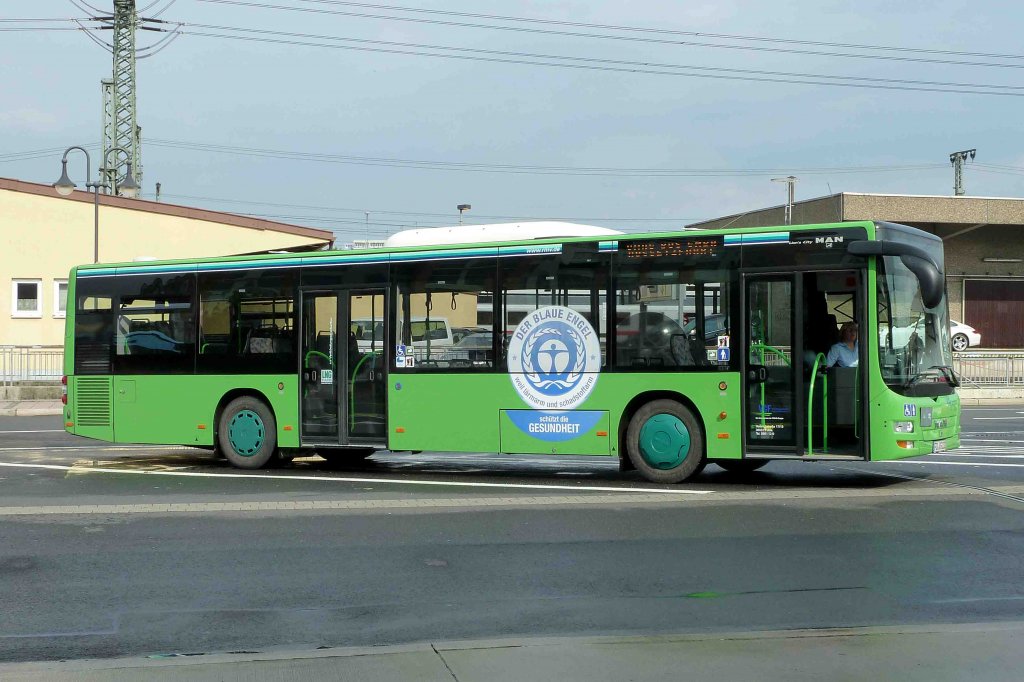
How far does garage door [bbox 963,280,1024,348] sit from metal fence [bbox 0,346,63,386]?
102 feet

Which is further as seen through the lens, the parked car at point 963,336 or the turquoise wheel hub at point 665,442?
the parked car at point 963,336

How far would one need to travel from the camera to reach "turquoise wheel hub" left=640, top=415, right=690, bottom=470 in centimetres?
1321

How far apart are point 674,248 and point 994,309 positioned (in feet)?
110

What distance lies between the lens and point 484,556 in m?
9.03

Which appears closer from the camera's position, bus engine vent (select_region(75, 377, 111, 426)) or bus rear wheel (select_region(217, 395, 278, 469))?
bus rear wheel (select_region(217, 395, 278, 469))

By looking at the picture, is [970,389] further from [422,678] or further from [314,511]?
[422,678]

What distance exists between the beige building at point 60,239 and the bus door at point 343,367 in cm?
2133

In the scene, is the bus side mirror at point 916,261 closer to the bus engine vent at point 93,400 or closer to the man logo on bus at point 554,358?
the man logo on bus at point 554,358

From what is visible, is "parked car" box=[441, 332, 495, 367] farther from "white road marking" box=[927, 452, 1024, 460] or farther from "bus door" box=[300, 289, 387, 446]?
"white road marking" box=[927, 452, 1024, 460]

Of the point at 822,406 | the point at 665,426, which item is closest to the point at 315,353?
the point at 665,426

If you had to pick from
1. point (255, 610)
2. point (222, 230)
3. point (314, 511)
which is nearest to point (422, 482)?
point (314, 511)

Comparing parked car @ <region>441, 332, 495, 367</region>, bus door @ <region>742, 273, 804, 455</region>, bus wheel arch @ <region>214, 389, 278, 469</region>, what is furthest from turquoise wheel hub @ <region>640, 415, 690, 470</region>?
bus wheel arch @ <region>214, 389, 278, 469</region>

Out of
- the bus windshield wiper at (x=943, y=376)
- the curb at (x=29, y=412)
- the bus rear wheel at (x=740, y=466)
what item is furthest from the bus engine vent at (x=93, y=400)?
the curb at (x=29, y=412)

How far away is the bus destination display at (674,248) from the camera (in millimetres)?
13242
